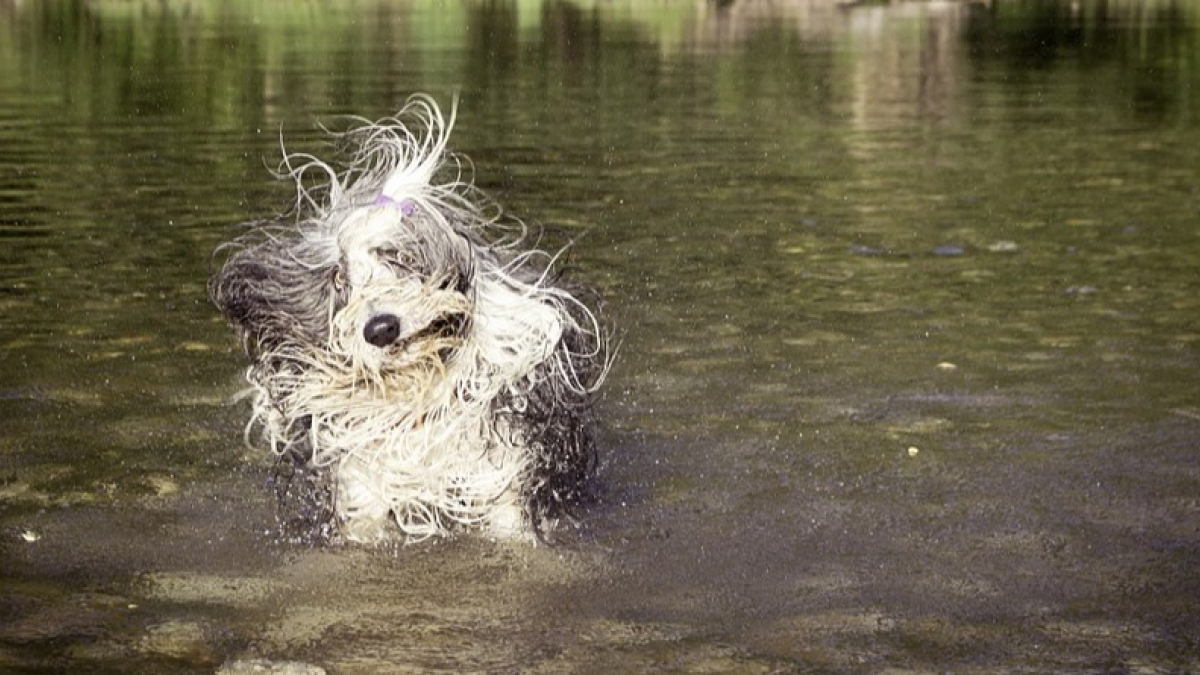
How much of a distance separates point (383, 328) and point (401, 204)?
405 mm

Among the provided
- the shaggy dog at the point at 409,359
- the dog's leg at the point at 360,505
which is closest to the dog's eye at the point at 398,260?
the shaggy dog at the point at 409,359

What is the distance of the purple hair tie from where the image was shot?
536 centimetres

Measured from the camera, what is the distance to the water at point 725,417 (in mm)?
5262

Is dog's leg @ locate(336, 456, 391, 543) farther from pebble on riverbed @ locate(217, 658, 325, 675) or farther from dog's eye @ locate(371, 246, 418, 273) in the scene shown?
pebble on riverbed @ locate(217, 658, 325, 675)

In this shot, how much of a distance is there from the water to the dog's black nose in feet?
2.66

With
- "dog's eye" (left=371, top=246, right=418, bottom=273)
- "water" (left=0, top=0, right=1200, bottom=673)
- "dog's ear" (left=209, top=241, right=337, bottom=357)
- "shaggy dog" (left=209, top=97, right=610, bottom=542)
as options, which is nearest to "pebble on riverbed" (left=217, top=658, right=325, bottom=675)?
"water" (left=0, top=0, right=1200, bottom=673)

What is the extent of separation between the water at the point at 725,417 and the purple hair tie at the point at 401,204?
1.13 metres

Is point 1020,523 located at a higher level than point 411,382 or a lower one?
lower

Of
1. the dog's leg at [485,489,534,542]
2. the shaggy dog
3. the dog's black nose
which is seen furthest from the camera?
the dog's leg at [485,489,534,542]

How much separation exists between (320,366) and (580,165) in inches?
371

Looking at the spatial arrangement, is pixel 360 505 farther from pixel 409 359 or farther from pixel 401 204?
pixel 401 204

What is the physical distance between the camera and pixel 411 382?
5.45 m

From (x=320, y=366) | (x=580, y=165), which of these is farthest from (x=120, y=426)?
(x=580, y=165)

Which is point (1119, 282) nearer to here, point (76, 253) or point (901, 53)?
point (76, 253)
